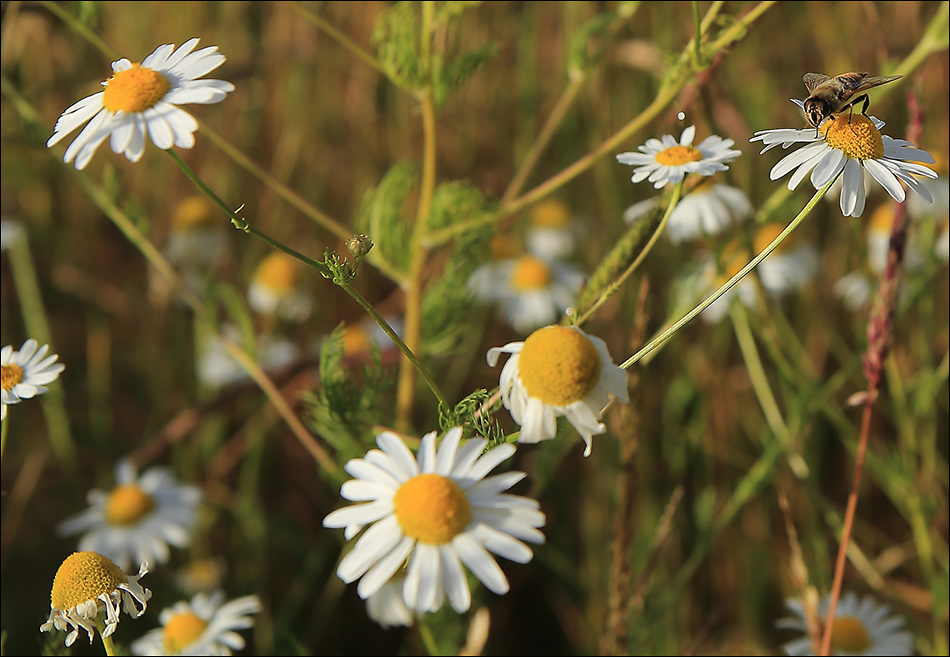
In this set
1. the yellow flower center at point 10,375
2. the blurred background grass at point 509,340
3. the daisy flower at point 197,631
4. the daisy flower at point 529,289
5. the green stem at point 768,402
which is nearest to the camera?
the yellow flower center at point 10,375

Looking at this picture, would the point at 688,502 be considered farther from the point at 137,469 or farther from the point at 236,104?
the point at 236,104

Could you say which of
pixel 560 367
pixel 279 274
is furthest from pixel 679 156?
pixel 279 274

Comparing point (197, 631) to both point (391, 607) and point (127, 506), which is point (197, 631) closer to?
point (391, 607)

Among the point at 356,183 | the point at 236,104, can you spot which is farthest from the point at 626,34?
the point at 236,104

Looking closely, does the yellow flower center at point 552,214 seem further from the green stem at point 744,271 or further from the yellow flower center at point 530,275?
the green stem at point 744,271

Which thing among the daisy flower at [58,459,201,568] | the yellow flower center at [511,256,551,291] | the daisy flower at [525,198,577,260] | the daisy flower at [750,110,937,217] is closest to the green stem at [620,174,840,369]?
the daisy flower at [750,110,937,217]

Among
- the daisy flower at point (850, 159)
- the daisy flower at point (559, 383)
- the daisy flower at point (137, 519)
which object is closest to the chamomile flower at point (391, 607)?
the daisy flower at point (137, 519)

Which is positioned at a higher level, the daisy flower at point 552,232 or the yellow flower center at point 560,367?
the daisy flower at point 552,232
